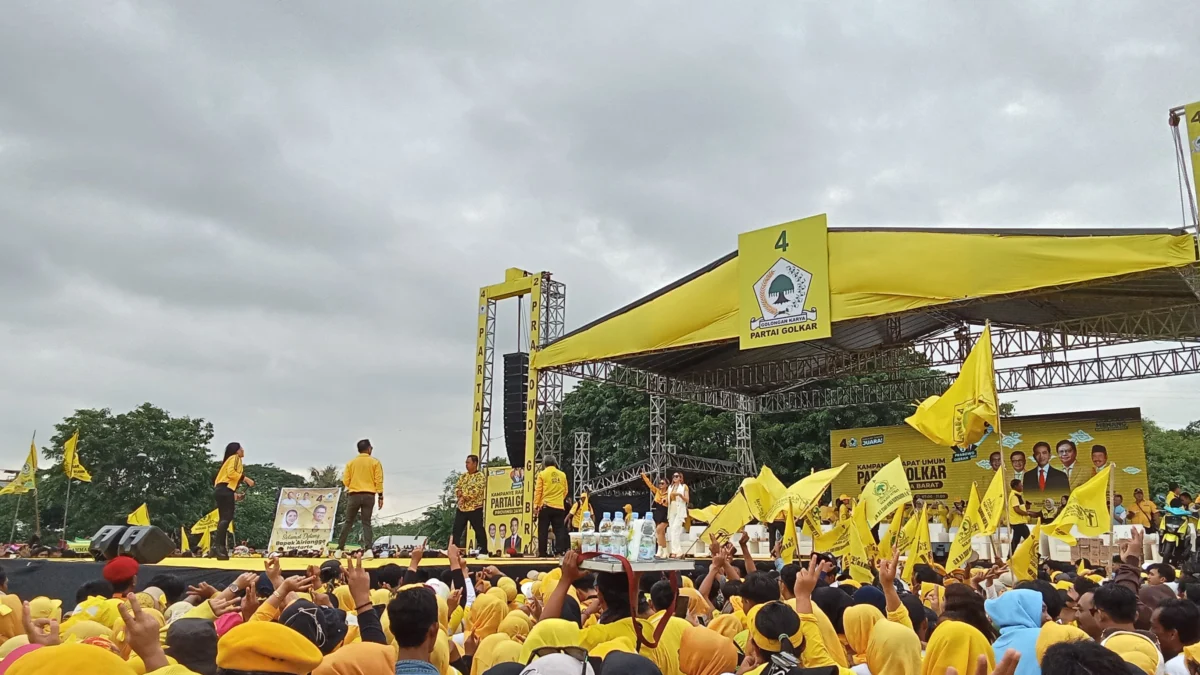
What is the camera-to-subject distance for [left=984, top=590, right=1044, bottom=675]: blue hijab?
2.89m

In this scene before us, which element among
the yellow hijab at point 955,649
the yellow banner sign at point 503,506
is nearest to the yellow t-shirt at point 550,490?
the yellow banner sign at point 503,506

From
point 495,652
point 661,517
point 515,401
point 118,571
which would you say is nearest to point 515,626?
point 495,652

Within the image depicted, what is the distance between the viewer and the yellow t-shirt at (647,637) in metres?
3.03

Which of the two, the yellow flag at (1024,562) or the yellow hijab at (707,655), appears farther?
the yellow flag at (1024,562)

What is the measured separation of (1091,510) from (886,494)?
5.07 ft

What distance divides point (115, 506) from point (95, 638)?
1155 inches

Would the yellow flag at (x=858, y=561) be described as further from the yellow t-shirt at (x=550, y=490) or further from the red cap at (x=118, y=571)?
the yellow t-shirt at (x=550, y=490)

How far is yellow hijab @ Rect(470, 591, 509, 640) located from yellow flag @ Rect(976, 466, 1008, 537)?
13.3 ft

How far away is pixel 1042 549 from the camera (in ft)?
40.2

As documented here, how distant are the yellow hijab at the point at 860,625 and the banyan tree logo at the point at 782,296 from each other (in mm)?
9898

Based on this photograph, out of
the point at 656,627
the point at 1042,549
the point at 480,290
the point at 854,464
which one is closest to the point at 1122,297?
the point at 1042,549

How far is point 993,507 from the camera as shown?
676cm

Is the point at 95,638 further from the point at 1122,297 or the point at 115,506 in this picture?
the point at 115,506

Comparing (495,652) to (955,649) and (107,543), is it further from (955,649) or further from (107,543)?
(107,543)
